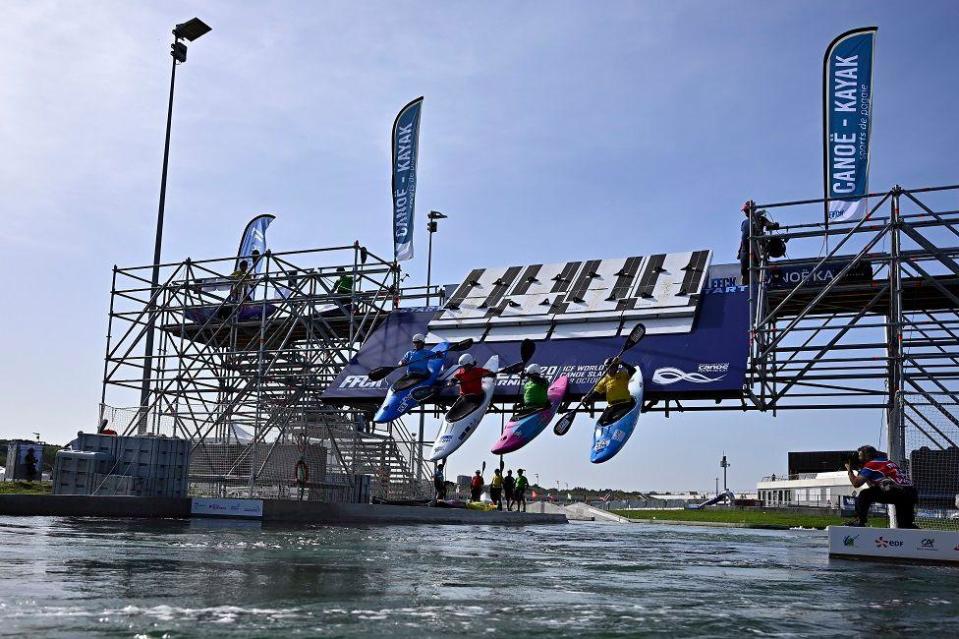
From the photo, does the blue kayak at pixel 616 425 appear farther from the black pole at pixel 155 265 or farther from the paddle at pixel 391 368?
the black pole at pixel 155 265

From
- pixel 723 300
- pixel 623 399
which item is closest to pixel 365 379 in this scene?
pixel 623 399

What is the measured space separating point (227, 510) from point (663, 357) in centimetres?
1084

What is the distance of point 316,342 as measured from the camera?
101 feet

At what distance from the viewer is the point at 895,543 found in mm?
13906

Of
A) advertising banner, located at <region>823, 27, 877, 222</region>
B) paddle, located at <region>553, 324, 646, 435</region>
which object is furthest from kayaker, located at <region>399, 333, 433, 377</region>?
advertising banner, located at <region>823, 27, 877, 222</region>

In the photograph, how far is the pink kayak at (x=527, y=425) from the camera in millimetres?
23516

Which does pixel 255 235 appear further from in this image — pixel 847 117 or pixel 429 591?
pixel 429 591

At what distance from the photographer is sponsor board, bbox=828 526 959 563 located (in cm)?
1362

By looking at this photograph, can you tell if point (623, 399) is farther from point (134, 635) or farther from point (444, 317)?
point (134, 635)

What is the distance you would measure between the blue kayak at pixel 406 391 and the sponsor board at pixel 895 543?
1291 centimetres

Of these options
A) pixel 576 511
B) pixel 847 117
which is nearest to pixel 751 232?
pixel 847 117

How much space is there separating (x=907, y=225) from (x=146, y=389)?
75.5 ft

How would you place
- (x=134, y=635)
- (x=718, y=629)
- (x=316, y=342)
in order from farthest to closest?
1. (x=316, y=342)
2. (x=718, y=629)
3. (x=134, y=635)

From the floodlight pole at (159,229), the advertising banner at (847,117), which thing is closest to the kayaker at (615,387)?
the advertising banner at (847,117)
